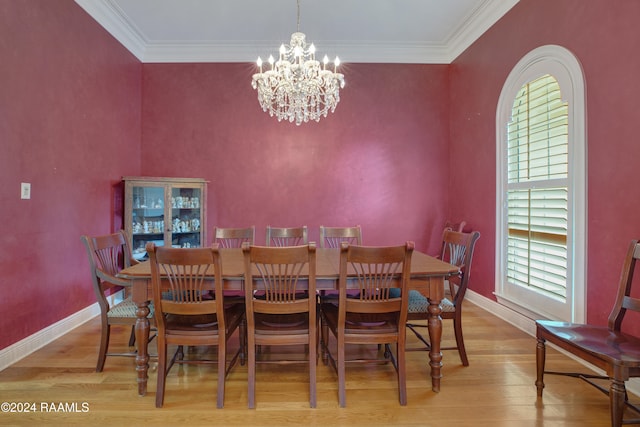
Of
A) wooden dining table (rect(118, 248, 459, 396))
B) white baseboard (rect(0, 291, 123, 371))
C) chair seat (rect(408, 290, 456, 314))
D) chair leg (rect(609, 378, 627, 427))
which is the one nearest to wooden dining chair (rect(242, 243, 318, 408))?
wooden dining table (rect(118, 248, 459, 396))

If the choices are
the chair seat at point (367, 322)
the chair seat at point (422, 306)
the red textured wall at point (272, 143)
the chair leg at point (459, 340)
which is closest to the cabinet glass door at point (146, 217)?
the red textured wall at point (272, 143)

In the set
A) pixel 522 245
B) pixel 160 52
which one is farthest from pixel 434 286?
pixel 160 52

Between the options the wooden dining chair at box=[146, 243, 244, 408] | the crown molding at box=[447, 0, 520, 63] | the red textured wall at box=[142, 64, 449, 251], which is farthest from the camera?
the red textured wall at box=[142, 64, 449, 251]

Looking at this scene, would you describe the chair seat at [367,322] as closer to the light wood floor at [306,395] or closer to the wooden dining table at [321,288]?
the wooden dining table at [321,288]

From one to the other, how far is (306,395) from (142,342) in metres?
1.02

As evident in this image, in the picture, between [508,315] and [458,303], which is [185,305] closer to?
[458,303]

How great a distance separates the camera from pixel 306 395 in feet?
6.29

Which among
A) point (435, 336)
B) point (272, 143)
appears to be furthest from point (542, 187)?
point (272, 143)

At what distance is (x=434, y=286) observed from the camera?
192 cm

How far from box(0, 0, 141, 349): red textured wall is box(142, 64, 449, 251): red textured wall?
699 millimetres

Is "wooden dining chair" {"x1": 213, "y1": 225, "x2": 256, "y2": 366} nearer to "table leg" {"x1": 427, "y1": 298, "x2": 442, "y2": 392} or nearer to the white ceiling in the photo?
"table leg" {"x1": 427, "y1": 298, "x2": 442, "y2": 392}

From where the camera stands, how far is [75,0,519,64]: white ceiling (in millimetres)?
3146

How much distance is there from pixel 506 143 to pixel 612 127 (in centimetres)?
103

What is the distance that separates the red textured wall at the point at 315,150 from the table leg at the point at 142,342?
2232mm
